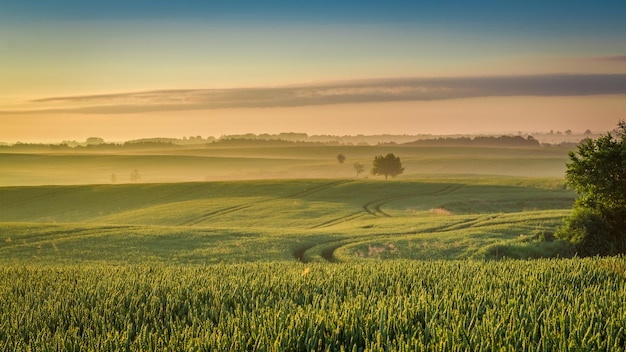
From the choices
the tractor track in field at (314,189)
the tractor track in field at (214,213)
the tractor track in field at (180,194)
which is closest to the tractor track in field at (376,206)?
the tractor track in field at (314,189)

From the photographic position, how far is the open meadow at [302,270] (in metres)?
8.95

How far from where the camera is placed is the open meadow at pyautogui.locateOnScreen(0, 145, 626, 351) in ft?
29.4

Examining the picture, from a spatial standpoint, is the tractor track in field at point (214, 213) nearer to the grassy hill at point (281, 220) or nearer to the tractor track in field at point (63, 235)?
the grassy hill at point (281, 220)

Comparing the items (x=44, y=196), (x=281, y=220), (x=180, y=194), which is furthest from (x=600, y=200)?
(x=44, y=196)

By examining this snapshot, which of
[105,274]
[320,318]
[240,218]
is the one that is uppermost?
[320,318]

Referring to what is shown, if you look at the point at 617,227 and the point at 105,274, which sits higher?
the point at 105,274

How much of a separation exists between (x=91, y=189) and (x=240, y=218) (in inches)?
1841

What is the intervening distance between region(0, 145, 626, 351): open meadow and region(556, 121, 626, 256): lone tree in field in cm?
212

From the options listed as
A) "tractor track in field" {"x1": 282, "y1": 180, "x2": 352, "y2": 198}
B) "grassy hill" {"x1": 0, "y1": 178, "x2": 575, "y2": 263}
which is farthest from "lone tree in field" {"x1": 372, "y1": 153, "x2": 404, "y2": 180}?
"tractor track in field" {"x1": 282, "y1": 180, "x2": 352, "y2": 198}

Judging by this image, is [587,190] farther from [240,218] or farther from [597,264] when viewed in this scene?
[240,218]

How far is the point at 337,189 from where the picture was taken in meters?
104

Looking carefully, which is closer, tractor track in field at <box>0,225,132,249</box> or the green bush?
the green bush

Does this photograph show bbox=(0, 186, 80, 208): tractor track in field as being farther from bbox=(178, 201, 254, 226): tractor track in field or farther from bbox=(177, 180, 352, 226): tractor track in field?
bbox=(177, 180, 352, 226): tractor track in field

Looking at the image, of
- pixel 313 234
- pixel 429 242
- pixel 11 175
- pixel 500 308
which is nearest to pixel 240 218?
pixel 313 234
